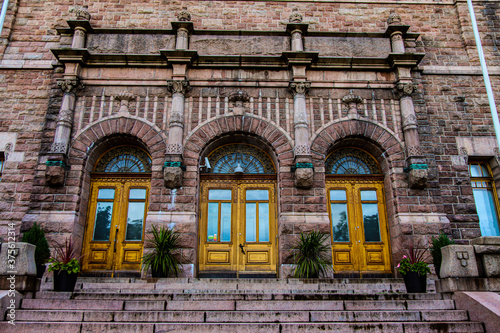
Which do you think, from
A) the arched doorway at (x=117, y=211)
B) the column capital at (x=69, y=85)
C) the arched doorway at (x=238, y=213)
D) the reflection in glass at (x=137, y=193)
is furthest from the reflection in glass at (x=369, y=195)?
the column capital at (x=69, y=85)

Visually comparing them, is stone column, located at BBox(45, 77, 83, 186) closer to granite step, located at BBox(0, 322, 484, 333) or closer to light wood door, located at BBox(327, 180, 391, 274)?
granite step, located at BBox(0, 322, 484, 333)

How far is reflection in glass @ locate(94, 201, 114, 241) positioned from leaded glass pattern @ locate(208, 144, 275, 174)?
3.45 metres

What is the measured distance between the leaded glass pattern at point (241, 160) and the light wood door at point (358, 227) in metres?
2.17

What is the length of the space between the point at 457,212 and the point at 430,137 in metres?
2.48

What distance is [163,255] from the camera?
32.6 feet

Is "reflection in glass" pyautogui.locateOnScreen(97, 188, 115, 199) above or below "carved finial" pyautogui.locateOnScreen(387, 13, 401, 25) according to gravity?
below

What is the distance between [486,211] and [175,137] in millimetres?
10247

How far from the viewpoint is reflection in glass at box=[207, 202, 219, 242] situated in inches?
463

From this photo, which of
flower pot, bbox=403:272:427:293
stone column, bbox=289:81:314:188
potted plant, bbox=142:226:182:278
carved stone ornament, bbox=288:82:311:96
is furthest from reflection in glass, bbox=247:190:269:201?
flower pot, bbox=403:272:427:293

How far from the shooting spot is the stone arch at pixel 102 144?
38.0 feet

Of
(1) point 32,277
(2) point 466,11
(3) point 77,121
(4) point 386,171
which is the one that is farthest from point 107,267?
(2) point 466,11

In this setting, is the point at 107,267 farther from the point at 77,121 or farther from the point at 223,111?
the point at 223,111

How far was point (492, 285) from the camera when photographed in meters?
7.59

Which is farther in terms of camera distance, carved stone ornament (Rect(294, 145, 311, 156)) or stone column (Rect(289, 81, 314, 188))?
carved stone ornament (Rect(294, 145, 311, 156))
